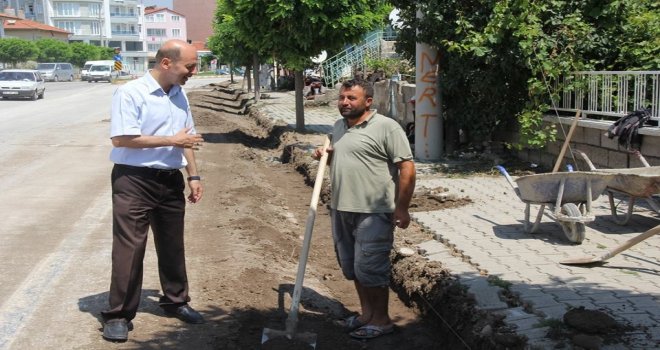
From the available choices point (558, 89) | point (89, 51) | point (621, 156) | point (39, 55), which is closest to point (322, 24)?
point (558, 89)

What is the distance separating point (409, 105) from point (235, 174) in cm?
492

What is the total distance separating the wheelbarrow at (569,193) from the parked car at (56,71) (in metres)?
61.1

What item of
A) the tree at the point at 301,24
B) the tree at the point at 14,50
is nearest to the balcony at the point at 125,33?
the tree at the point at 14,50

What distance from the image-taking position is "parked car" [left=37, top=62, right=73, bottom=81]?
6195 cm

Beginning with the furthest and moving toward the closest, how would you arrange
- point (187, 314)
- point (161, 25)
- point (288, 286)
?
point (161, 25) < point (288, 286) < point (187, 314)

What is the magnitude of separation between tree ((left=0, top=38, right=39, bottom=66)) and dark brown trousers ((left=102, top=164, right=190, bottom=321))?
76.6 meters

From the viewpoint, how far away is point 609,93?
959 centimetres

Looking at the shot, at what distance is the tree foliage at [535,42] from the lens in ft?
33.7

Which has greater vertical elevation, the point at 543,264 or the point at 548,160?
the point at 548,160

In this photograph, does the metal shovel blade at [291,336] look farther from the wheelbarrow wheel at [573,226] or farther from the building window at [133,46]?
the building window at [133,46]

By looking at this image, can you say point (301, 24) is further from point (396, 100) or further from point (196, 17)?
point (196, 17)

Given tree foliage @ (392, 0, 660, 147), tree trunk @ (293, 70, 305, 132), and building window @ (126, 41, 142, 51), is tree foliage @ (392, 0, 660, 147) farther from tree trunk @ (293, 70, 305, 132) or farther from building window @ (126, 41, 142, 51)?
building window @ (126, 41, 142, 51)

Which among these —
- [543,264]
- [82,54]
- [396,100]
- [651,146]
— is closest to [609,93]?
[651,146]

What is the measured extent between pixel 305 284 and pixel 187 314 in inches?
58.4
